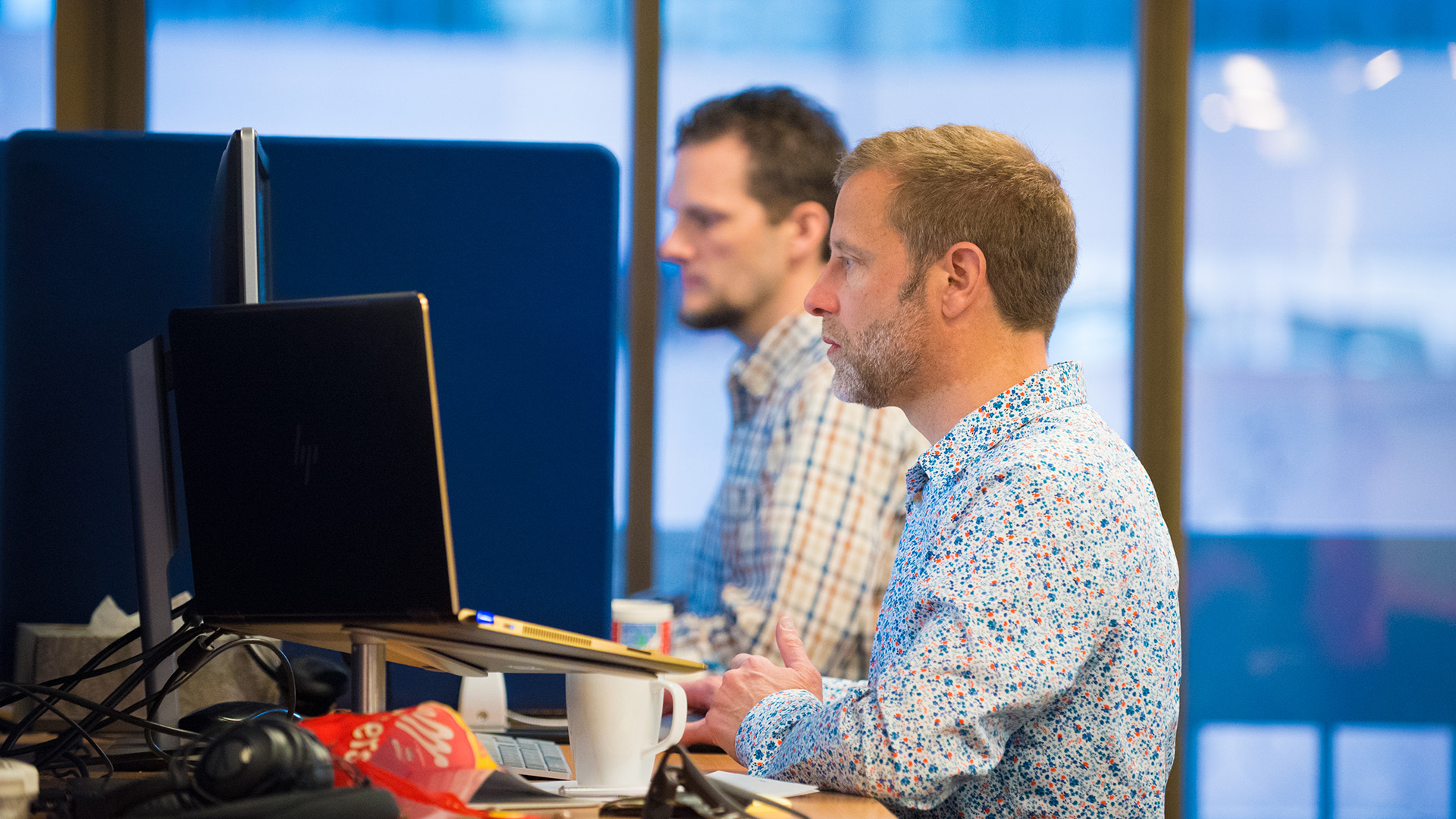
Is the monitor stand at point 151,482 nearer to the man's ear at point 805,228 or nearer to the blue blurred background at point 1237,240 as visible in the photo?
the man's ear at point 805,228

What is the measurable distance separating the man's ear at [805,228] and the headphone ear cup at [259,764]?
1.73 metres

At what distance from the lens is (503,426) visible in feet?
4.32

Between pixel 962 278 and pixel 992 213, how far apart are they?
8 centimetres

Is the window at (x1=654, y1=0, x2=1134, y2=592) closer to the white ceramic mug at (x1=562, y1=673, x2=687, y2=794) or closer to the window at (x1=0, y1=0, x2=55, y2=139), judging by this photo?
the window at (x1=0, y1=0, x2=55, y2=139)

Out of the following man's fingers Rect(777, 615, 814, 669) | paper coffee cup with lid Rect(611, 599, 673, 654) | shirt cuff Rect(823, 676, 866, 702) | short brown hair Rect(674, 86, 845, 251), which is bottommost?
shirt cuff Rect(823, 676, 866, 702)

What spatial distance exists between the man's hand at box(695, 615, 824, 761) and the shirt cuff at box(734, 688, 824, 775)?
0.02 m

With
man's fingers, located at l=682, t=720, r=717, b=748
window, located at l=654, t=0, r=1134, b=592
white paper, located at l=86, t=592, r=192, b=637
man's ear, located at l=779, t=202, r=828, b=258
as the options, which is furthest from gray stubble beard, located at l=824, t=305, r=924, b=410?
window, located at l=654, t=0, r=1134, b=592

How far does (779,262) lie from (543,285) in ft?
3.23

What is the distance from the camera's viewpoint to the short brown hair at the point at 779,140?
7.45ft

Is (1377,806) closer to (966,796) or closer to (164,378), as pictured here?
(966,796)

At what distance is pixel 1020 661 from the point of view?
2.94ft

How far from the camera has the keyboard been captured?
3.08 feet

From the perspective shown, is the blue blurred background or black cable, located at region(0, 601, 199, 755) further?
the blue blurred background

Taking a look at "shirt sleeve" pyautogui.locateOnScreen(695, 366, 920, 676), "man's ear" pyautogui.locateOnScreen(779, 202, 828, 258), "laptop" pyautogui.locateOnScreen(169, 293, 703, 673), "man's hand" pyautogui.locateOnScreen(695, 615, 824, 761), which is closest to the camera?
"laptop" pyautogui.locateOnScreen(169, 293, 703, 673)
